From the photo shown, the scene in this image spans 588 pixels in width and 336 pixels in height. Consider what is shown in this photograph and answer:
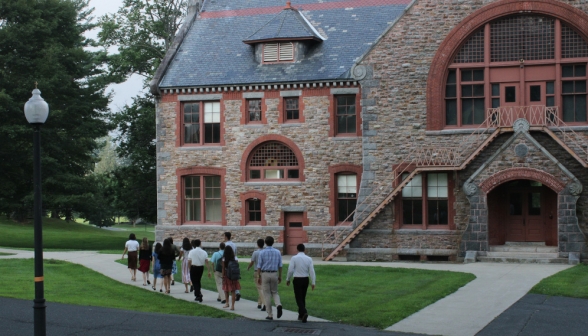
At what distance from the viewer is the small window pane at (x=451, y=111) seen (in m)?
33.3

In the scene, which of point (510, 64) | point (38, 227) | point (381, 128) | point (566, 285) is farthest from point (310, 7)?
point (38, 227)

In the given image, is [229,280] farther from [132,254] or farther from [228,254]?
[132,254]

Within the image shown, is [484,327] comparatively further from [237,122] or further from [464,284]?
[237,122]

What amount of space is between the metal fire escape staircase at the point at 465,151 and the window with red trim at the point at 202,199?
23.5ft

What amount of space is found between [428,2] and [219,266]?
1676 centimetres

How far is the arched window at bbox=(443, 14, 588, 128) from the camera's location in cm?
3183

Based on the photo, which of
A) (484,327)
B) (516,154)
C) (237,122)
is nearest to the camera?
(484,327)

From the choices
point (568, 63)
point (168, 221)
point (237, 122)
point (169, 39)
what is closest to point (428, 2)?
point (568, 63)

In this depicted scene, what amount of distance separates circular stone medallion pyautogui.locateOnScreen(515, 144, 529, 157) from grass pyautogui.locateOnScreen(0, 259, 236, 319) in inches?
580

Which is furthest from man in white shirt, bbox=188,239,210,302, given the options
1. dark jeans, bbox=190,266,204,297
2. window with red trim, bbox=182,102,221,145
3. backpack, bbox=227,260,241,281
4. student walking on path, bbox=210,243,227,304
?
window with red trim, bbox=182,102,221,145

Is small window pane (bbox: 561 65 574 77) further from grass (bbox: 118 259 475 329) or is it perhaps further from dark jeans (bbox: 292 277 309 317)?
dark jeans (bbox: 292 277 309 317)

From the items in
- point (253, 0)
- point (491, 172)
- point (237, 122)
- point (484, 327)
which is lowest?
point (484, 327)

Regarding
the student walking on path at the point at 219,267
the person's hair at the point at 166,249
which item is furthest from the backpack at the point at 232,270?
the person's hair at the point at 166,249

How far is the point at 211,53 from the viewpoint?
40.2m
